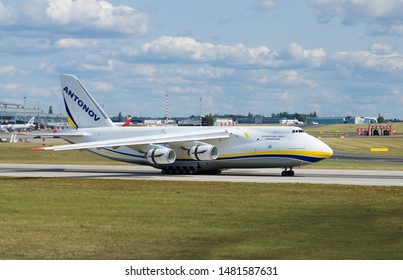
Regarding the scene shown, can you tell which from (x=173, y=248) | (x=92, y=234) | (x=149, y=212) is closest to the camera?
(x=173, y=248)

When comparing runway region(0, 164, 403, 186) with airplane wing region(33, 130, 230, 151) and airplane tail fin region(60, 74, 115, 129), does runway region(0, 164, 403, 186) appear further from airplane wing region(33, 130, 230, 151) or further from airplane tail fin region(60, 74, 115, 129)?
airplane tail fin region(60, 74, 115, 129)

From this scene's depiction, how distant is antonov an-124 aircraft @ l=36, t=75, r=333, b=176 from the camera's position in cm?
4259

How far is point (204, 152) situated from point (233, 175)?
2.57 meters

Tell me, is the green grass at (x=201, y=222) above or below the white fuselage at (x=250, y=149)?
below

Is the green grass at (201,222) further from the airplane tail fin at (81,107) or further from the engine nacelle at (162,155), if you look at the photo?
the airplane tail fin at (81,107)

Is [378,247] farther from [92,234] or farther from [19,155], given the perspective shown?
[19,155]

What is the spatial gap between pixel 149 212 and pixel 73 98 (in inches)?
1055

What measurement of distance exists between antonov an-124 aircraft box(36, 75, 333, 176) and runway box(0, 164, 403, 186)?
0.95 metres

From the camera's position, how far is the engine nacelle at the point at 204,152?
144ft

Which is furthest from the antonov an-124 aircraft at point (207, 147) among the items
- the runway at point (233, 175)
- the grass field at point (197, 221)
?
the grass field at point (197, 221)

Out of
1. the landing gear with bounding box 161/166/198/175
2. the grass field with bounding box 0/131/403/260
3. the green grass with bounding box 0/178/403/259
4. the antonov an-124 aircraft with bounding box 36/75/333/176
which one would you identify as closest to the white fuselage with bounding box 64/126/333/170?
the antonov an-124 aircraft with bounding box 36/75/333/176

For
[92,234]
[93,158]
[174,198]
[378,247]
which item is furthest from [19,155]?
[378,247]

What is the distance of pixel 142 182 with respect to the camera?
37.9 metres

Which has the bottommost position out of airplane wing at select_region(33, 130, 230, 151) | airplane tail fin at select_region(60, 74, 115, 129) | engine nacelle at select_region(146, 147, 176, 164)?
engine nacelle at select_region(146, 147, 176, 164)
